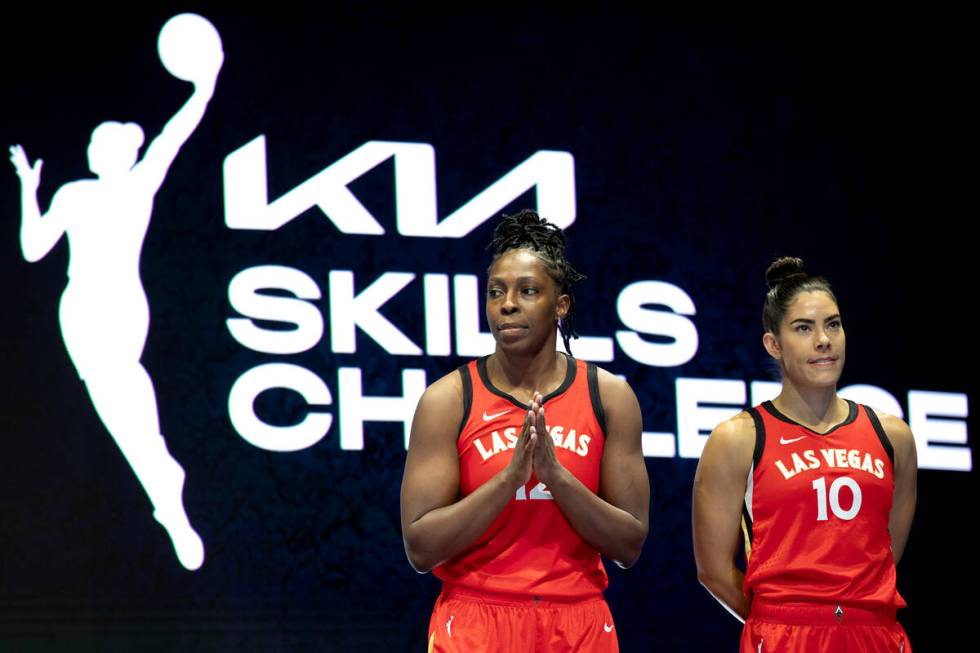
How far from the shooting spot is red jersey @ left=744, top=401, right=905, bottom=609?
314 cm

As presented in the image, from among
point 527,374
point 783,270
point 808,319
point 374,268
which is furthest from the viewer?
point 374,268

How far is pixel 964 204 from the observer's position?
5.77 m

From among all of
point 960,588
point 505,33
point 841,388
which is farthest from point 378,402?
point 960,588

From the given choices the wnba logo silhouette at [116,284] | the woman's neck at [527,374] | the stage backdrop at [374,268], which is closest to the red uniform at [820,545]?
Answer: the woman's neck at [527,374]

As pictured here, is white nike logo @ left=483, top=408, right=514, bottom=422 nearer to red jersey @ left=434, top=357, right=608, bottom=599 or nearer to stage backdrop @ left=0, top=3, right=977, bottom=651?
red jersey @ left=434, top=357, right=608, bottom=599

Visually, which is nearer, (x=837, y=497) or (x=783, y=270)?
(x=837, y=497)

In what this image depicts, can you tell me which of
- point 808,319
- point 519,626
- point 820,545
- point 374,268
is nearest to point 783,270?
point 808,319

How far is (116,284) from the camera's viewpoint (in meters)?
4.80

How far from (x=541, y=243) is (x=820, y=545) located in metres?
1.02

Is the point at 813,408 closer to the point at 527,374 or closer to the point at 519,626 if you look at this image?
the point at 527,374

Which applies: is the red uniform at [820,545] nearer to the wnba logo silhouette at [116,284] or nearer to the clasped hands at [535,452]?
the clasped hands at [535,452]

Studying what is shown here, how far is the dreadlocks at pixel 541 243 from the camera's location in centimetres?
311

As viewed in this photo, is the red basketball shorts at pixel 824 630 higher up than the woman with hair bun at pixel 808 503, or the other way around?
the woman with hair bun at pixel 808 503

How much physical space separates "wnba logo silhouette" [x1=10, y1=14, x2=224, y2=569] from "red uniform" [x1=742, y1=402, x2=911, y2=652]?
2367 millimetres
